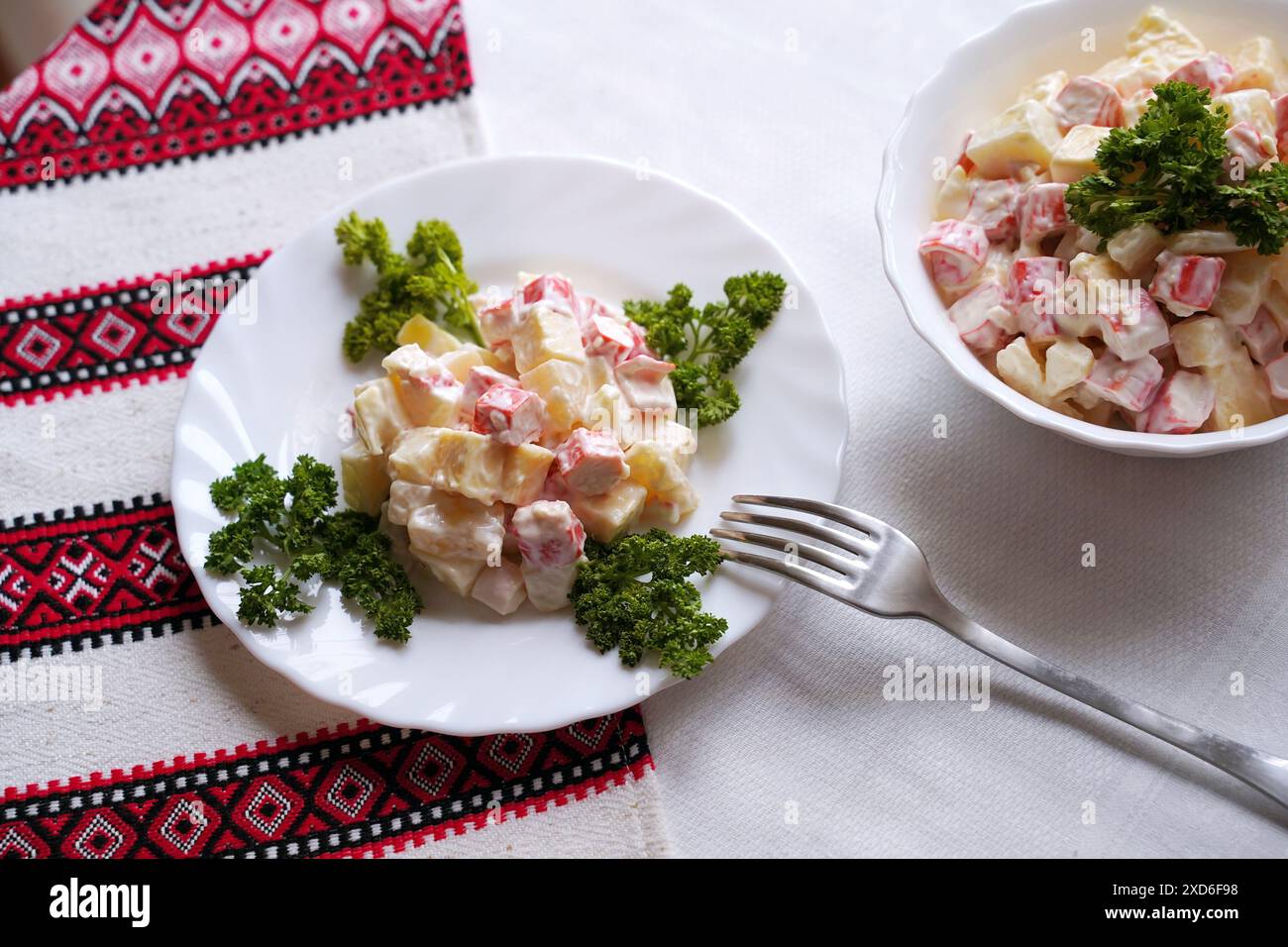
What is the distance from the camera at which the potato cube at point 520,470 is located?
191 cm

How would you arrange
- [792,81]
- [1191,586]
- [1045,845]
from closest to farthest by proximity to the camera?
[1045,845]
[1191,586]
[792,81]

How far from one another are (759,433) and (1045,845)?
87cm

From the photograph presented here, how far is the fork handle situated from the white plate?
13.4 inches

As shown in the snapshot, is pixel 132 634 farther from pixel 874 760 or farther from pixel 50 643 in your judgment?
pixel 874 760

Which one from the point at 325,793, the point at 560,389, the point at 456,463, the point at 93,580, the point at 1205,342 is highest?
the point at 1205,342

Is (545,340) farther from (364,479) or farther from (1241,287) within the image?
(1241,287)

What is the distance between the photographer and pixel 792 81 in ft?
8.59

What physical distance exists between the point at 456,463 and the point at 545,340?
0.89ft

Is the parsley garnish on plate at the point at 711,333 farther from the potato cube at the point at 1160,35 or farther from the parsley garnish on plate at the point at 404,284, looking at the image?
the potato cube at the point at 1160,35

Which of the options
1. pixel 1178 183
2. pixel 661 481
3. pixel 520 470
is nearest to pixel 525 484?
pixel 520 470

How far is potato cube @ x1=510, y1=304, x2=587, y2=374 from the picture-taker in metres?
1.98

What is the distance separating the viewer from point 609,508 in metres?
1.95

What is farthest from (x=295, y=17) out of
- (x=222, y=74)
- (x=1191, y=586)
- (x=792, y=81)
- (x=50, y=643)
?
(x=1191, y=586)

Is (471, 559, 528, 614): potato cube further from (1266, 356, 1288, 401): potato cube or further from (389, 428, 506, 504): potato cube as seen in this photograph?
(1266, 356, 1288, 401): potato cube
